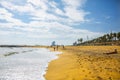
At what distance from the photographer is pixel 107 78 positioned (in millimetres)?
12141

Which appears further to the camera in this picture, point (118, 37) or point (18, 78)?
point (118, 37)

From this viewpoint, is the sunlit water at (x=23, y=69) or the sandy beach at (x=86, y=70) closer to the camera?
the sandy beach at (x=86, y=70)

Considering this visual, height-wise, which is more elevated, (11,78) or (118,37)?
(118,37)

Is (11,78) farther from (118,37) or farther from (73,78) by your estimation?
(118,37)

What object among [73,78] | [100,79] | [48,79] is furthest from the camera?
[48,79]

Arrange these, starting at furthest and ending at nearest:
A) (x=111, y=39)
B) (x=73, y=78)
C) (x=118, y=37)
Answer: (x=111, y=39) → (x=118, y=37) → (x=73, y=78)

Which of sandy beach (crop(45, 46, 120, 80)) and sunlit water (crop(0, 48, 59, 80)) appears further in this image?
sunlit water (crop(0, 48, 59, 80))

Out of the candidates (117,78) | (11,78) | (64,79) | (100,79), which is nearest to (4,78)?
(11,78)

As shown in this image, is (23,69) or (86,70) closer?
(86,70)

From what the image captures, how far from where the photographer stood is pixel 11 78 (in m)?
14.5

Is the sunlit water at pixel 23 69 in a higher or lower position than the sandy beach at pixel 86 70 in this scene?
lower

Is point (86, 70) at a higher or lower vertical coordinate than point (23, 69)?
higher

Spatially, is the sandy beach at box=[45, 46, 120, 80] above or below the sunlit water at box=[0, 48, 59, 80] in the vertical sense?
above

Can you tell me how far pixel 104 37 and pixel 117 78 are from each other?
14982 cm
